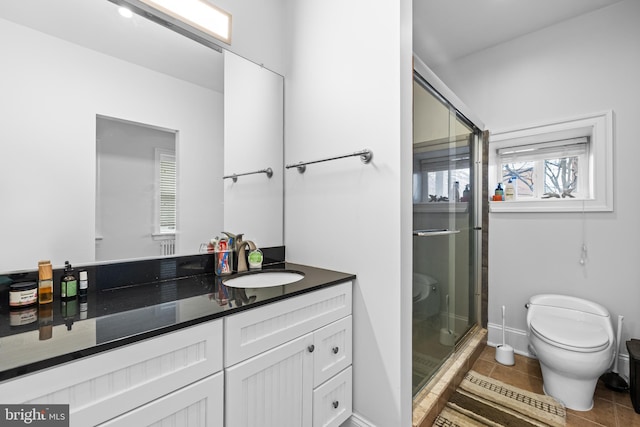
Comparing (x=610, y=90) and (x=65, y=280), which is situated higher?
(x=610, y=90)

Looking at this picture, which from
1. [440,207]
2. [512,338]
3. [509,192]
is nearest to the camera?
[440,207]

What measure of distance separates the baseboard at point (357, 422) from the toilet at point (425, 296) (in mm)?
574

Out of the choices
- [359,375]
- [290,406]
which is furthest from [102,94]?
[359,375]

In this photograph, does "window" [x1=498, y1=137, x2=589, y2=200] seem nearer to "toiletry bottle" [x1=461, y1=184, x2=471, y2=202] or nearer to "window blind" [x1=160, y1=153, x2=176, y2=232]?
"toiletry bottle" [x1=461, y1=184, x2=471, y2=202]

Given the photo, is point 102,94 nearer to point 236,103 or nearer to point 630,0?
point 236,103

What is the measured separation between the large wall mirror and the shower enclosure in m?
0.94

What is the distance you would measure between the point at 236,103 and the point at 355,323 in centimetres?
134

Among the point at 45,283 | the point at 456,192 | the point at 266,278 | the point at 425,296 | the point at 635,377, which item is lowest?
the point at 635,377

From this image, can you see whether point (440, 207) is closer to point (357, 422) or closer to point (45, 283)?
point (357, 422)

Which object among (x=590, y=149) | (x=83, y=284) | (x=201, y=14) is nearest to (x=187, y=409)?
(x=83, y=284)

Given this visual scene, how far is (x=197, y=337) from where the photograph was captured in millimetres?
821

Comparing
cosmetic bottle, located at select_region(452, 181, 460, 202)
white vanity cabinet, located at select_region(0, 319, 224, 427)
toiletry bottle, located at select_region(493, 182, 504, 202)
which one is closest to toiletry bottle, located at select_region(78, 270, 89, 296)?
white vanity cabinet, located at select_region(0, 319, 224, 427)

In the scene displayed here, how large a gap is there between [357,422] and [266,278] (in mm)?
818

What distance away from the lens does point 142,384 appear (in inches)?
28.3
